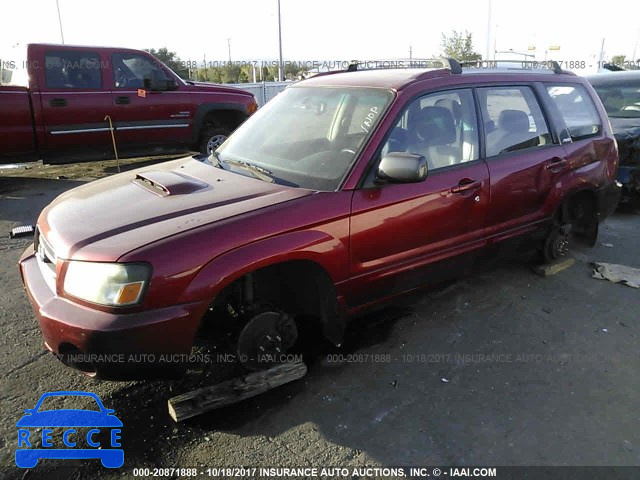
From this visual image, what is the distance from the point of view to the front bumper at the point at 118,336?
233 cm

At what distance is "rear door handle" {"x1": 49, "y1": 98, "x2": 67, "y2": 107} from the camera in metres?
7.61

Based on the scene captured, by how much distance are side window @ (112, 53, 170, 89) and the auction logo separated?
21.7 ft

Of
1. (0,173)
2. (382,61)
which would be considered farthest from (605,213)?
(0,173)

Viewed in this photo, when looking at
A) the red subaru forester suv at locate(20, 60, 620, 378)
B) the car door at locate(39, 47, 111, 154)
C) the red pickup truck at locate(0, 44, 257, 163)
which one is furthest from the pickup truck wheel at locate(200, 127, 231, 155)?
the red subaru forester suv at locate(20, 60, 620, 378)

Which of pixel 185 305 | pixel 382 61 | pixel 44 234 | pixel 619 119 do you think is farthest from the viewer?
pixel 619 119

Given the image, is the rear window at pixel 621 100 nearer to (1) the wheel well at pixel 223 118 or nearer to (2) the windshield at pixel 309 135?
(2) the windshield at pixel 309 135

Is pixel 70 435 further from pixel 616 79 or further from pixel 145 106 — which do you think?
pixel 616 79

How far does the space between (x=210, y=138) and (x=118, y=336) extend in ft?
24.1

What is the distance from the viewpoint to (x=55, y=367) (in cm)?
Result: 316

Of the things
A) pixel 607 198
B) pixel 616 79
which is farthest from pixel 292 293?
pixel 616 79

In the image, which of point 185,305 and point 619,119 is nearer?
point 185,305

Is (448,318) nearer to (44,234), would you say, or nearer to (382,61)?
(382,61)

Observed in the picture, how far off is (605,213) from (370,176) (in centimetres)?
301

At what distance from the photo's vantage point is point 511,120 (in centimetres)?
395
